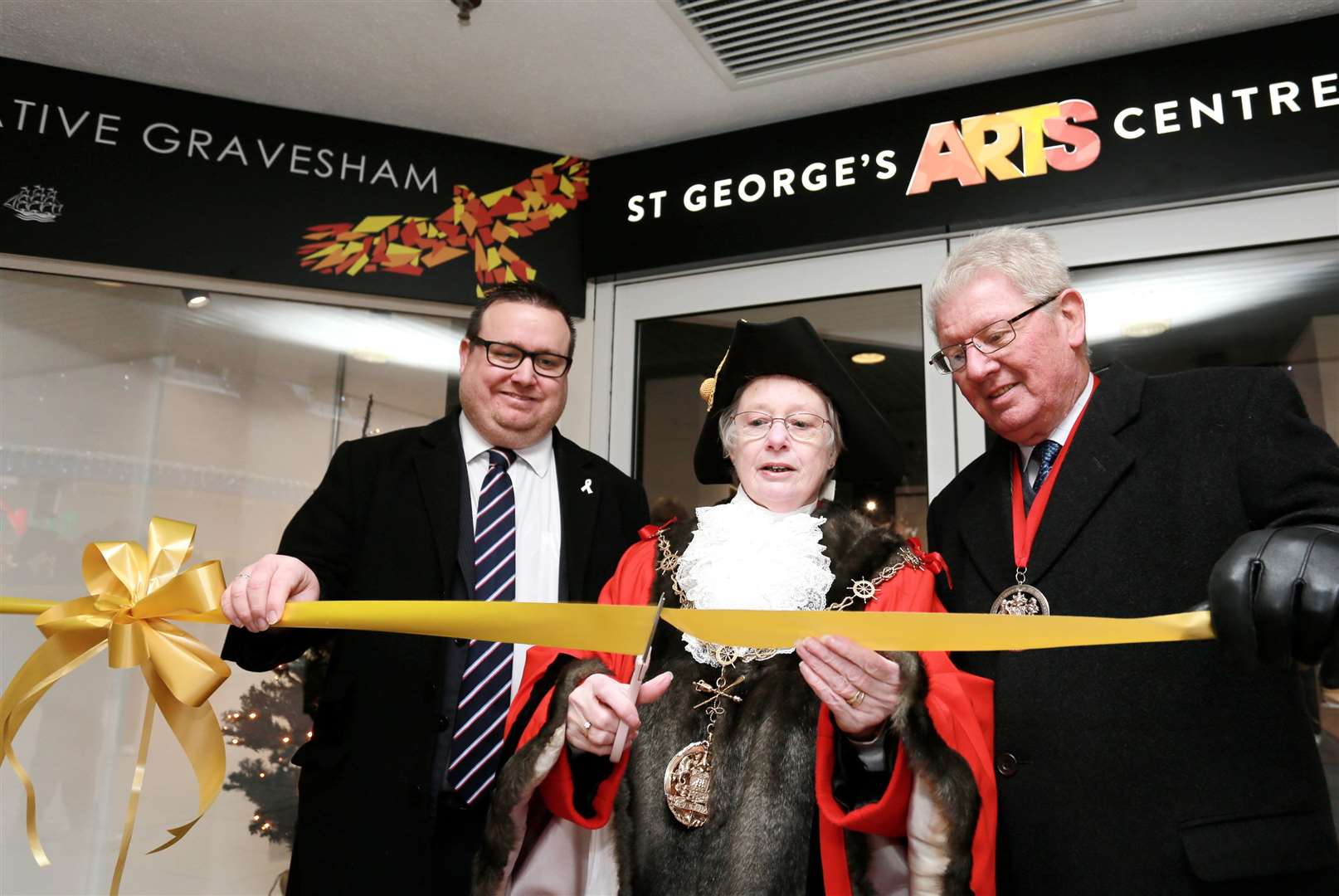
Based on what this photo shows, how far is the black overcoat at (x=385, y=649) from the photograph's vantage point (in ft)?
7.05

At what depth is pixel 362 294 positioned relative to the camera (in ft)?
11.1

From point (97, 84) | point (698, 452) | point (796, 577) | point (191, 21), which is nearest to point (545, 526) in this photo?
point (698, 452)

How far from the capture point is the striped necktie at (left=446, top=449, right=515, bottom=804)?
2.16m

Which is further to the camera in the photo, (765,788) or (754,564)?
(754,564)

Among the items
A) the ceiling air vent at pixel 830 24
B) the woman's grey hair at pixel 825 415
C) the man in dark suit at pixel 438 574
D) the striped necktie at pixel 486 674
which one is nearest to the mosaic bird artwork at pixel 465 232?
the ceiling air vent at pixel 830 24

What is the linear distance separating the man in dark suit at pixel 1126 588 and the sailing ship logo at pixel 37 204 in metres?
2.82

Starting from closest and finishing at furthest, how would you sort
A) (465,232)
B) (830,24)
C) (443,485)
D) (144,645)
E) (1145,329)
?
(144,645) < (443,485) < (830,24) < (1145,329) < (465,232)

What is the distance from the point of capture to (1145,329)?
3.01m

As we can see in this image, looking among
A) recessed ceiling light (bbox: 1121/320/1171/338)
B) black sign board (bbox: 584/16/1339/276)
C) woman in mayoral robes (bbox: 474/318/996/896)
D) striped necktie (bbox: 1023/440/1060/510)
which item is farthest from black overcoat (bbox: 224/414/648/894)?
recessed ceiling light (bbox: 1121/320/1171/338)

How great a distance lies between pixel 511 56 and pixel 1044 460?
2.08 meters

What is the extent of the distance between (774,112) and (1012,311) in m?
1.75

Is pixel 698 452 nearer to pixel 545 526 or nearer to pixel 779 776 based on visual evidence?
pixel 545 526

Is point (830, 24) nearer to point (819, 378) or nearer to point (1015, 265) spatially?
point (1015, 265)

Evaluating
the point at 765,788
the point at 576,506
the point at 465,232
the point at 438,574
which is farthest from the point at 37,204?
the point at 765,788
